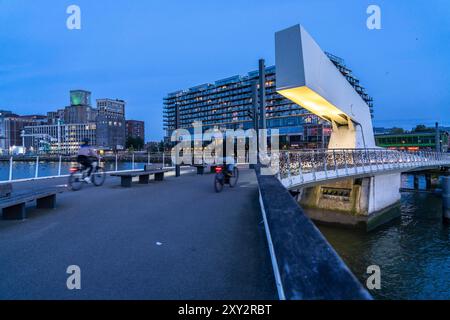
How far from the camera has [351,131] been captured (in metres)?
24.8

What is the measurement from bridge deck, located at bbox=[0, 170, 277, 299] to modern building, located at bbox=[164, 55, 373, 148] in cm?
8014

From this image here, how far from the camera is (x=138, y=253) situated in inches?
179

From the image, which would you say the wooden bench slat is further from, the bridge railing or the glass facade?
the glass facade

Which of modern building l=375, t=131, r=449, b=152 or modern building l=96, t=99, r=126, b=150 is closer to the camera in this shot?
modern building l=375, t=131, r=449, b=152

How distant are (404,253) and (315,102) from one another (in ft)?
34.7

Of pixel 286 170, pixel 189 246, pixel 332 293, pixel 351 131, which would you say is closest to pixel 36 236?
pixel 189 246

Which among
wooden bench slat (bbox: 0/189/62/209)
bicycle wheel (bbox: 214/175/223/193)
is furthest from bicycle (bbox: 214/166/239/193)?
wooden bench slat (bbox: 0/189/62/209)

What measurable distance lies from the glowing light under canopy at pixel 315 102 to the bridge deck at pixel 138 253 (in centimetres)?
1166

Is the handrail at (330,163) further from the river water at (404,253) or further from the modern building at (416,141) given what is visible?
the modern building at (416,141)

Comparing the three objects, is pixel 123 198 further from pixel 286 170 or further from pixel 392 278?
pixel 392 278

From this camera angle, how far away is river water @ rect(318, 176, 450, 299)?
1210 cm

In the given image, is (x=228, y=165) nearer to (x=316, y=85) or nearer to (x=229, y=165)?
(x=229, y=165)

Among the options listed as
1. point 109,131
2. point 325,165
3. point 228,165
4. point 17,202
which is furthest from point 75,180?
point 109,131

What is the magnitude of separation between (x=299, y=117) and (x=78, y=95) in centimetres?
15410
